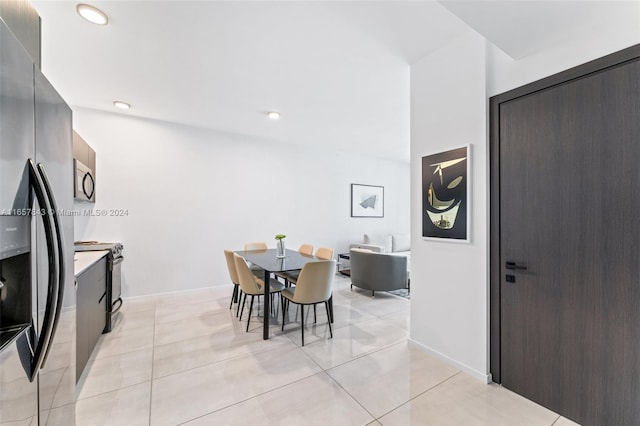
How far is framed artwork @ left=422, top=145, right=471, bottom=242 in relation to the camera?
7.67 ft

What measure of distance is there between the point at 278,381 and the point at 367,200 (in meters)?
5.37

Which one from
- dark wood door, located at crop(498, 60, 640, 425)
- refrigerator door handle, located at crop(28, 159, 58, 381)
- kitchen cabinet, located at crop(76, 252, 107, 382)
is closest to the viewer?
refrigerator door handle, located at crop(28, 159, 58, 381)

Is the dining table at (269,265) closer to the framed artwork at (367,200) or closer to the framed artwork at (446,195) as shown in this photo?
the framed artwork at (446,195)

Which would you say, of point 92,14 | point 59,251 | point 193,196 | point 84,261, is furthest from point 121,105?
point 59,251

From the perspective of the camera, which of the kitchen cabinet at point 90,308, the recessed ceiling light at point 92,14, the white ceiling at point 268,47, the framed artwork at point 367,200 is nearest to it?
the white ceiling at point 268,47

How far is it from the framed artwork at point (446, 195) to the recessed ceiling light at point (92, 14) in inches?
115

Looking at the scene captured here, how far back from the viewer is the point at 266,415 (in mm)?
1876

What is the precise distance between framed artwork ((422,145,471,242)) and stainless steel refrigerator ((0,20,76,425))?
255cm

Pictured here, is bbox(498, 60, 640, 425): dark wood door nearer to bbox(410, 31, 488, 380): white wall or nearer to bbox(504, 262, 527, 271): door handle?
bbox(504, 262, 527, 271): door handle

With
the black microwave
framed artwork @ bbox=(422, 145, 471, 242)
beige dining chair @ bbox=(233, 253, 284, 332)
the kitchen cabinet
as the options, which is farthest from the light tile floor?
the black microwave

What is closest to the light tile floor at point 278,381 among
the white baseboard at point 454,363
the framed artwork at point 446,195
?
the white baseboard at point 454,363

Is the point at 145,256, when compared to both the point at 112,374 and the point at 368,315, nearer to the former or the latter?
the point at 112,374

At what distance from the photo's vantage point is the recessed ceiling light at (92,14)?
2041 mm

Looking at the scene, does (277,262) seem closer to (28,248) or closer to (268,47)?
(268,47)
